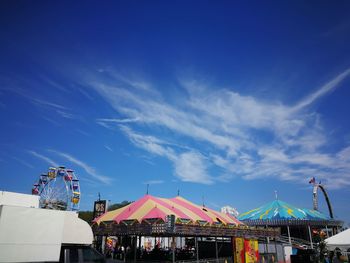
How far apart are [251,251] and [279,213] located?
25.0 meters

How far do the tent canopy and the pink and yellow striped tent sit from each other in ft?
72.7

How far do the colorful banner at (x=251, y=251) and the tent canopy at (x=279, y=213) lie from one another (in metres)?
22.6

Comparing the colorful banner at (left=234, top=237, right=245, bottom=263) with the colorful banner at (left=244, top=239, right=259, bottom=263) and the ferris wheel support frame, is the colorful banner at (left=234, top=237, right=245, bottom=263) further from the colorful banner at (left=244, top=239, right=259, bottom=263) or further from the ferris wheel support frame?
the ferris wheel support frame

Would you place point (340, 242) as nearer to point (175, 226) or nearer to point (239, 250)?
point (239, 250)

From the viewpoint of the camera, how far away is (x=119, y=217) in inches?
803

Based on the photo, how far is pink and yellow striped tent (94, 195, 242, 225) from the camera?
1856cm

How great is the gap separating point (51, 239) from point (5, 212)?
155cm

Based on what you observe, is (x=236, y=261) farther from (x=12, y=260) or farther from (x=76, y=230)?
(x=12, y=260)

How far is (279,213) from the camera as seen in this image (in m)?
43.5

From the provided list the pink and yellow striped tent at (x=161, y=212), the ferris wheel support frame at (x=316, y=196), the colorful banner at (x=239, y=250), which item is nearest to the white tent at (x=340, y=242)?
the colorful banner at (x=239, y=250)

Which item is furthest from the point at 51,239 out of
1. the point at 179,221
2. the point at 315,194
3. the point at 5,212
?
the point at 315,194

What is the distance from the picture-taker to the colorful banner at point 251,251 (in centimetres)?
2030

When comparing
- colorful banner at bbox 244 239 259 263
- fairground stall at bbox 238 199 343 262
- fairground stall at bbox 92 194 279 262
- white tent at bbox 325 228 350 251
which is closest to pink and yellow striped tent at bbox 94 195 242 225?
fairground stall at bbox 92 194 279 262

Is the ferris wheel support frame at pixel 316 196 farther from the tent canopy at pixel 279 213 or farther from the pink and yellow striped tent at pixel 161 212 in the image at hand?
the pink and yellow striped tent at pixel 161 212
